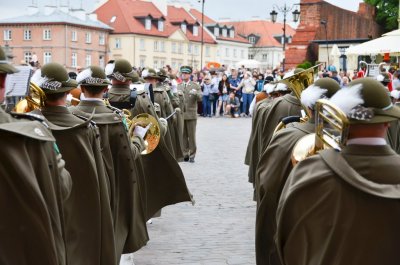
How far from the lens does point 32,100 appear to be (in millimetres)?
5797

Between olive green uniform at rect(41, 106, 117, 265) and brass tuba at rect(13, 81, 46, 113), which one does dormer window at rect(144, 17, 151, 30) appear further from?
olive green uniform at rect(41, 106, 117, 265)

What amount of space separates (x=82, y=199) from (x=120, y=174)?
125cm

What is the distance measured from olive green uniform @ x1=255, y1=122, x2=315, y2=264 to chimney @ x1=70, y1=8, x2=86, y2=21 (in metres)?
76.2

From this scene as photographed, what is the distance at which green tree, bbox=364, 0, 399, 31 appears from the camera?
61.9 m

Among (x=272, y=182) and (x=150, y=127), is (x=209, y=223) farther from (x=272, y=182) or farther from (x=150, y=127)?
(x=272, y=182)

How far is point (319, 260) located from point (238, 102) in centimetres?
2788

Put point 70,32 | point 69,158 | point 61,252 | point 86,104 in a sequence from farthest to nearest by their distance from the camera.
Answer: point 70,32
point 86,104
point 69,158
point 61,252

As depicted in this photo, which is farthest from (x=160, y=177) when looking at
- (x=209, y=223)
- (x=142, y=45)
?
(x=142, y=45)

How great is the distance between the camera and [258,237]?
578cm

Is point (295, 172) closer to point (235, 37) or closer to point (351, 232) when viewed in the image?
point (351, 232)

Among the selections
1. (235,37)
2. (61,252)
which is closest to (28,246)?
(61,252)

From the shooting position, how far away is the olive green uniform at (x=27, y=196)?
3885mm

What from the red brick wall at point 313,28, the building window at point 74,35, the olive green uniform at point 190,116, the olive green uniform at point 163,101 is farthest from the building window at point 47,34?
the olive green uniform at point 163,101

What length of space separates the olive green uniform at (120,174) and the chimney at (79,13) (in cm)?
7482
